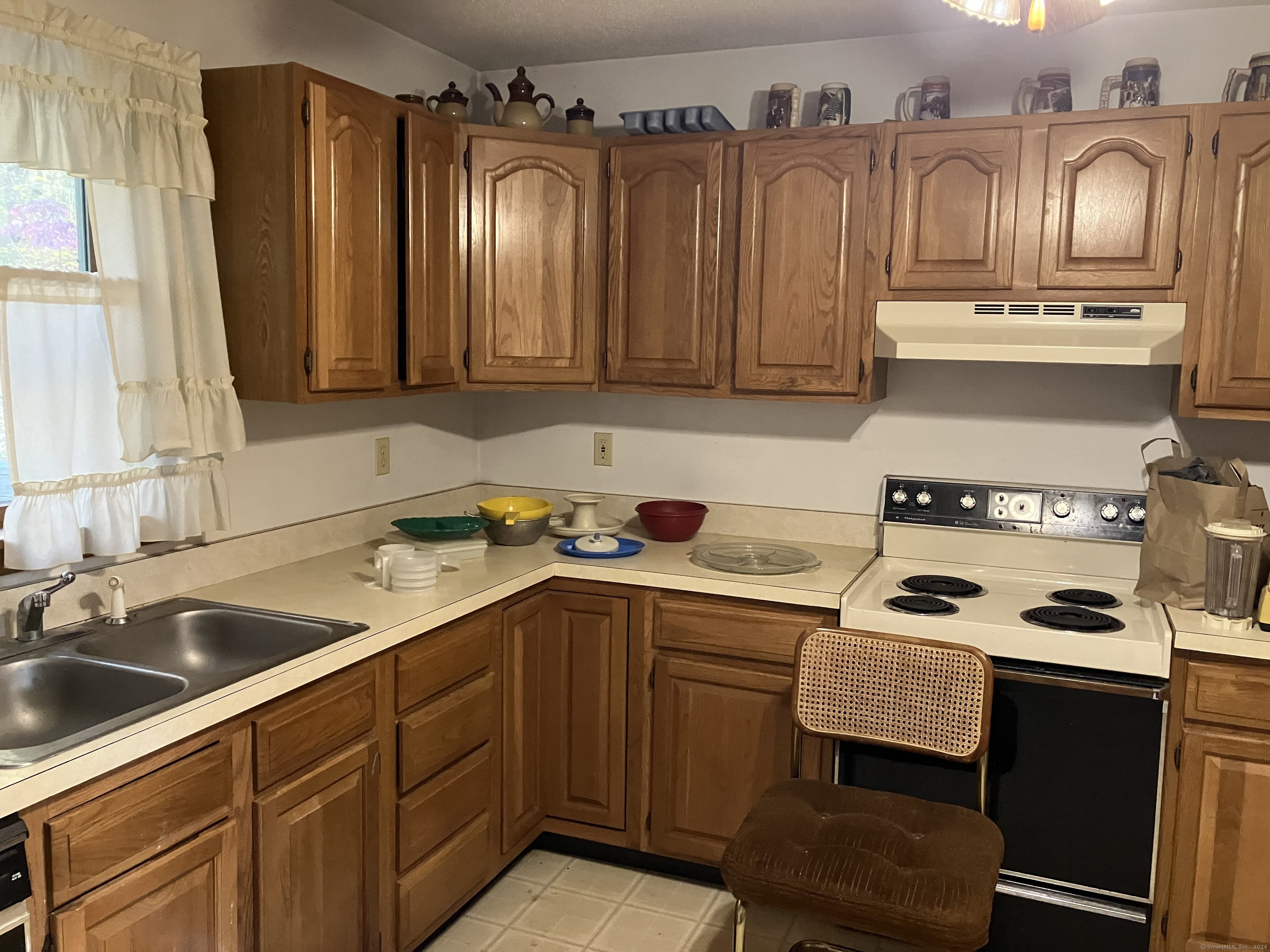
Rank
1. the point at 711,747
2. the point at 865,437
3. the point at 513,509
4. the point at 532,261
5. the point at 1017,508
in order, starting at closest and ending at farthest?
the point at 711,747, the point at 1017,508, the point at 532,261, the point at 865,437, the point at 513,509

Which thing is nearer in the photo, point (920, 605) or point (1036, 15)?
point (1036, 15)

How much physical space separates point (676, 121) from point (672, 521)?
44.5 inches

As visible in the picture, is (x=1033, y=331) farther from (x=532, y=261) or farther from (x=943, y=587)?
(x=532, y=261)

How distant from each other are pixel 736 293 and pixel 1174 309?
42.3 inches

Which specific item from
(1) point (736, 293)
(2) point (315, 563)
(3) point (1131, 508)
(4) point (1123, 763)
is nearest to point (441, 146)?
(1) point (736, 293)

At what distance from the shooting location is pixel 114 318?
2123mm

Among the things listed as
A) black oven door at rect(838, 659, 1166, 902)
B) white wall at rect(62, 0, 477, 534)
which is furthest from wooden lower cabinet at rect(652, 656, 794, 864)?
white wall at rect(62, 0, 477, 534)

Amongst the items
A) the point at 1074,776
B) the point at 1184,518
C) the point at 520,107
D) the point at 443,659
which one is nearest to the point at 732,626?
the point at 443,659

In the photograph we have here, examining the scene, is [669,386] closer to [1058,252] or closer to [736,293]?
[736,293]

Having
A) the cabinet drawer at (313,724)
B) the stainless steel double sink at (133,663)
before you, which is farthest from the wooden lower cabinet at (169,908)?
the stainless steel double sink at (133,663)

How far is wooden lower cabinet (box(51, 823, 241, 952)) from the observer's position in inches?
62.2

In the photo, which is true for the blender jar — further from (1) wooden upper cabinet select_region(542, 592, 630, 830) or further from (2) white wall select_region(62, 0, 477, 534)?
(2) white wall select_region(62, 0, 477, 534)

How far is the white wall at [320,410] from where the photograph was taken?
2.42 metres

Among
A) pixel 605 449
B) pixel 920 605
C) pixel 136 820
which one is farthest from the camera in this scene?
pixel 605 449
